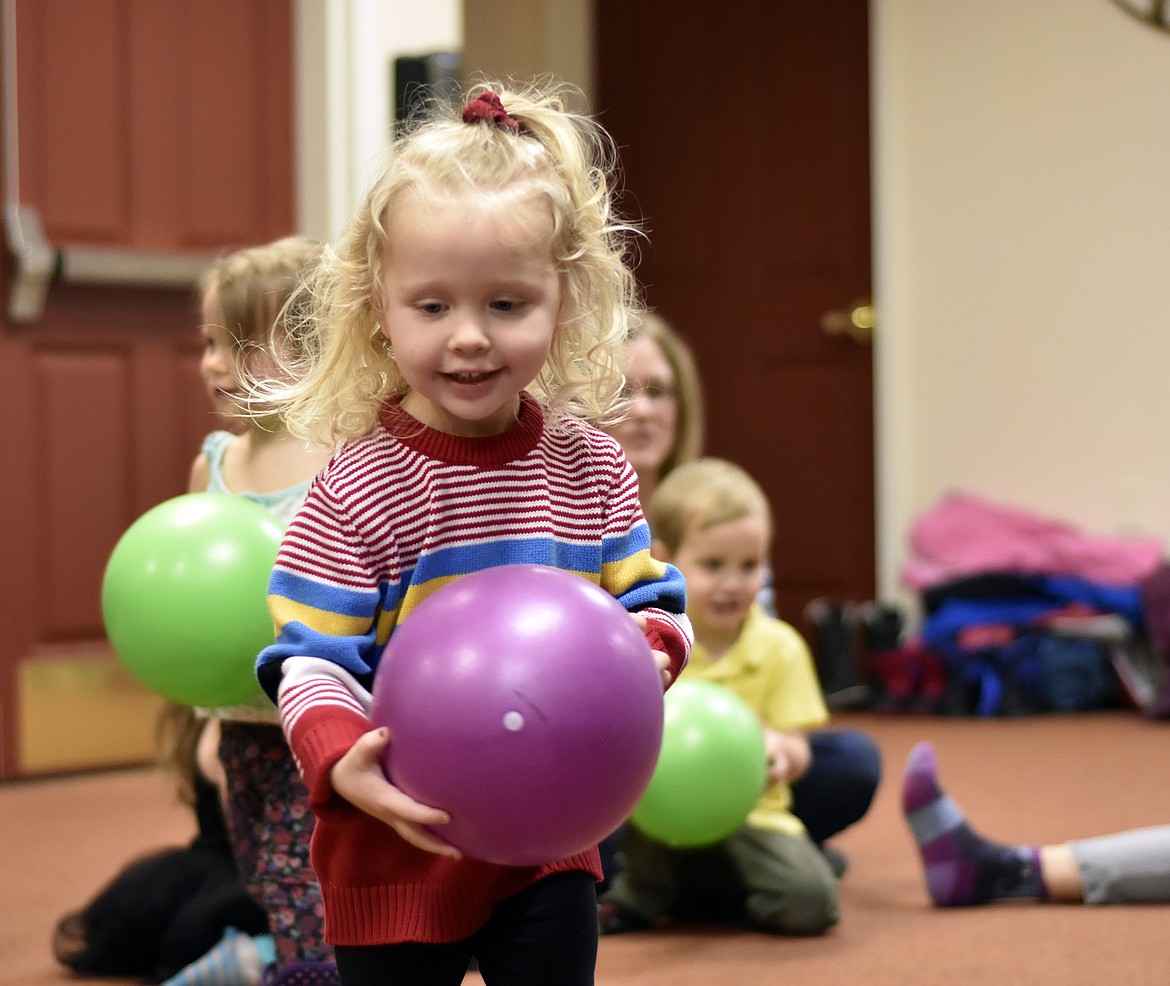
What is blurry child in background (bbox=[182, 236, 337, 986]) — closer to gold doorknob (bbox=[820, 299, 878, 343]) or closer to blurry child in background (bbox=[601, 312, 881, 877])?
blurry child in background (bbox=[601, 312, 881, 877])

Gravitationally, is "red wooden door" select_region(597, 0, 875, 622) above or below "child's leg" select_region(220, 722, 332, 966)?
above

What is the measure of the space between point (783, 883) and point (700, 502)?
53 cm

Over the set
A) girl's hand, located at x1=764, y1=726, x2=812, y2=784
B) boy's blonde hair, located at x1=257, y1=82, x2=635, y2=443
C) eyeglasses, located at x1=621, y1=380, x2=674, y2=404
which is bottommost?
girl's hand, located at x1=764, y1=726, x2=812, y2=784

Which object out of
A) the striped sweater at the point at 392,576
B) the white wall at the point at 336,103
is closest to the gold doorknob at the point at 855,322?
the white wall at the point at 336,103

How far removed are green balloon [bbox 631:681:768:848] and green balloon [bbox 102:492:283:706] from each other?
1.84ft

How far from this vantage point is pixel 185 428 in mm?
3631

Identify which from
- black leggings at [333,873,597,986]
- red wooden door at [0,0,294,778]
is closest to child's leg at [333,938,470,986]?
black leggings at [333,873,597,986]

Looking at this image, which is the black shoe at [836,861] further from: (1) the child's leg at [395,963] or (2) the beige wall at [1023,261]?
(2) the beige wall at [1023,261]

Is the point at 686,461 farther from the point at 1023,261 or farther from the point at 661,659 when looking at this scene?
the point at 1023,261

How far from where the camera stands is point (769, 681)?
2.26 metres

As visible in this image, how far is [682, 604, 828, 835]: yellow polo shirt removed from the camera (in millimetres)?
2230

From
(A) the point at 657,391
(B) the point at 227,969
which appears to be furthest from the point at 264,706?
(A) the point at 657,391

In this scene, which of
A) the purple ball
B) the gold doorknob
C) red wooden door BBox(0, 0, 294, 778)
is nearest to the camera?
the purple ball

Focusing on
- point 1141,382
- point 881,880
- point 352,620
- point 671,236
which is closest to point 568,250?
point 352,620
